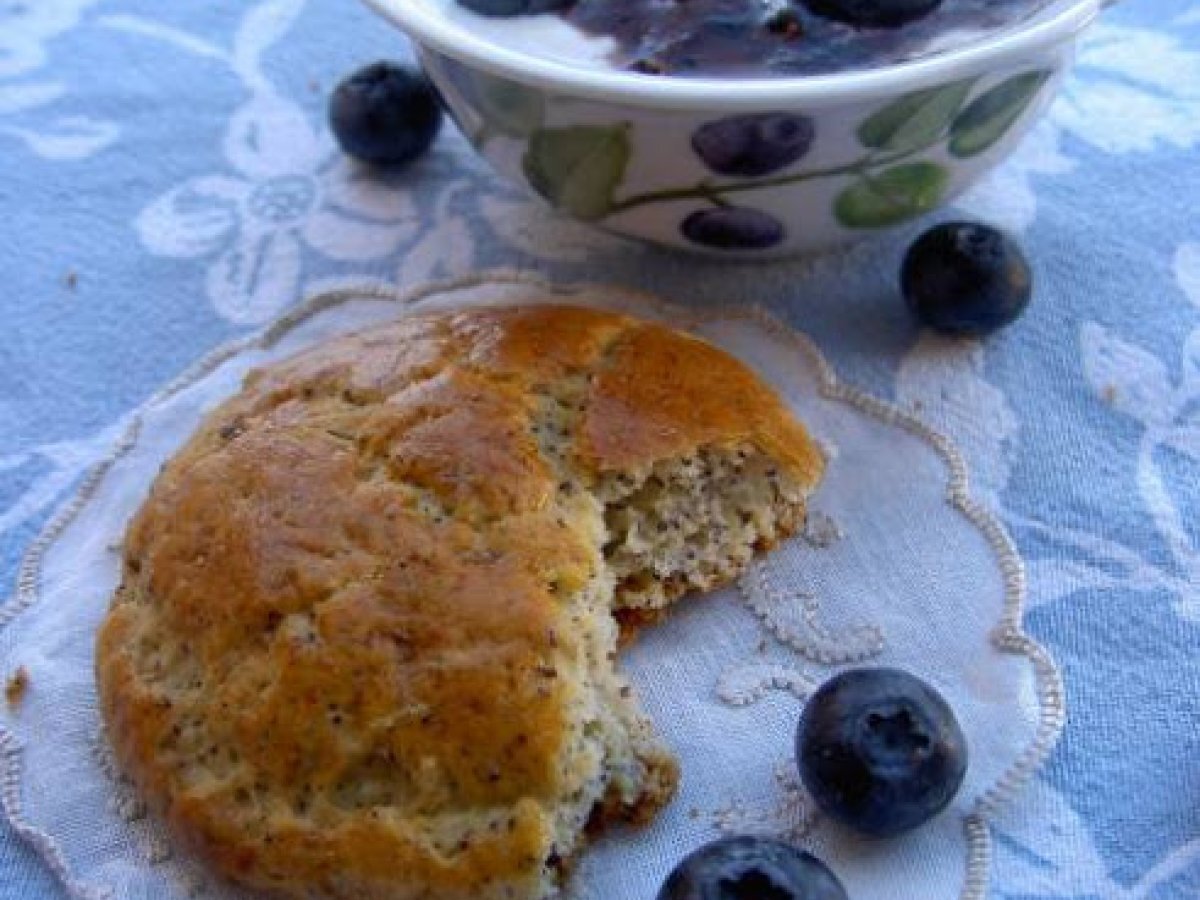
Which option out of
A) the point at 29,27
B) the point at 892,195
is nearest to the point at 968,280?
the point at 892,195

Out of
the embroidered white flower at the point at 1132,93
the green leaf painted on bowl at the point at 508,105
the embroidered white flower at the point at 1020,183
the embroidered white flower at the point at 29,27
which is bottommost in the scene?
the embroidered white flower at the point at 29,27

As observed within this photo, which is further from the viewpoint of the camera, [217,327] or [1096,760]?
[217,327]

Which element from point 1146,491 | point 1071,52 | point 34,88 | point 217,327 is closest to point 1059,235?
point 1071,52

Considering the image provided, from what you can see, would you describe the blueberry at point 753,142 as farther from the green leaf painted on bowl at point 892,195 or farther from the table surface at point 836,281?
the table surface at point 836,281

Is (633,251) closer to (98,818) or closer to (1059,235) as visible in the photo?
(1059,235)

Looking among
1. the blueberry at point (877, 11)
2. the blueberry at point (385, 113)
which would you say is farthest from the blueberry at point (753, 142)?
the blueberry at point (385, 113)

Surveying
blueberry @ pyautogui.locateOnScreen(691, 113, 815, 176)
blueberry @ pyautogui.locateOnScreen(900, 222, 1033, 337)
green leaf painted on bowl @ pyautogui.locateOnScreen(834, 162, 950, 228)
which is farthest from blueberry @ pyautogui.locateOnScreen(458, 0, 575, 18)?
blueberry @ pyautogui.locateOnScreen(900, 222, 1033, 337)
